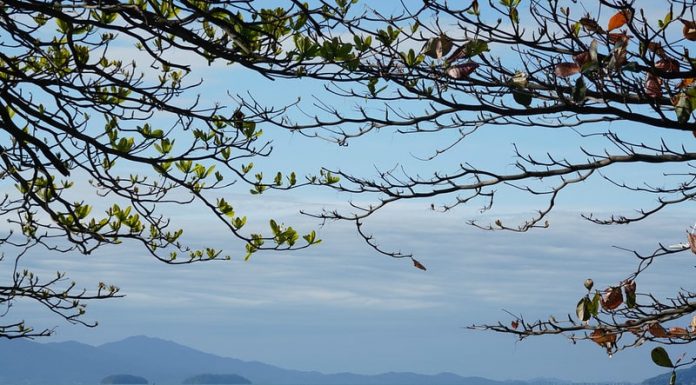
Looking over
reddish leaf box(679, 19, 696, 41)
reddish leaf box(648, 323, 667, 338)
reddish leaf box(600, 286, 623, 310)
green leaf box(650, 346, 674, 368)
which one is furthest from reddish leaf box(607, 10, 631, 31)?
reddish leaf box(648, 323, 667, 338)

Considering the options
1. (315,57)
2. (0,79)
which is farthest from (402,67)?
(0,79)

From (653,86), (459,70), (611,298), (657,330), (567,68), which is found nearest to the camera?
(567,68)

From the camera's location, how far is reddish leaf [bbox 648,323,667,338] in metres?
6.32

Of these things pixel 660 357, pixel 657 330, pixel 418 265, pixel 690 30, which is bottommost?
pixel 660 357

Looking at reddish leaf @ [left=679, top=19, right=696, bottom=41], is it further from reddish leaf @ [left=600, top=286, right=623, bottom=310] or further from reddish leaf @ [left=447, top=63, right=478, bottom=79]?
reddish leaf @ [left=600, top=286, right=623, bottom=310]

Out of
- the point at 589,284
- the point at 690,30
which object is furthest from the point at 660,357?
the point at 690,30

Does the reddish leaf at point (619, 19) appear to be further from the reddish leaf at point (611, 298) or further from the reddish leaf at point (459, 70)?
the reddish leaf at point (611, 298)

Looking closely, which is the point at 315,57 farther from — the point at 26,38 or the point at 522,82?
the point at 26,38

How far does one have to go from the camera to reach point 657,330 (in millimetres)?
6375

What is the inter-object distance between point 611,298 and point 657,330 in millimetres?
954

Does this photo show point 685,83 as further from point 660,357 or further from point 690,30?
point 660,357

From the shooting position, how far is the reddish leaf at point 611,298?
18.6 ft

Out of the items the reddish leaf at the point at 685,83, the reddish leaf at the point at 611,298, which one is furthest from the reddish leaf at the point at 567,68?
the reddish leaf at the point at 611,298

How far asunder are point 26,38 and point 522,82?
3619mm
